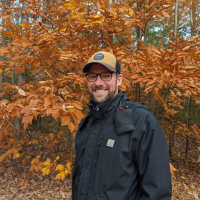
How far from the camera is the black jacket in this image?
1031 millimetres

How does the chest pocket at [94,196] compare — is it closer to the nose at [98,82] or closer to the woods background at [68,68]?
the woods background at [68,68]

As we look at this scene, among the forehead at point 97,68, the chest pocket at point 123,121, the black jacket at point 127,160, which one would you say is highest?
the forehead at point 97,68

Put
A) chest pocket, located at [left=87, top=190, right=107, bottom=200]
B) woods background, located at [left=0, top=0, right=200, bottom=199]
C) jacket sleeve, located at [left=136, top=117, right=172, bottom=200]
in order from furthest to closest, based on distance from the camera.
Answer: woods background, located at [left=0, top=0, right=200, bottom=199], chest pocket, located at [left=87, top=190, right=107, bottom=200], jacket sleeve, located at [left=136, top=117, right=172, bottom=200]

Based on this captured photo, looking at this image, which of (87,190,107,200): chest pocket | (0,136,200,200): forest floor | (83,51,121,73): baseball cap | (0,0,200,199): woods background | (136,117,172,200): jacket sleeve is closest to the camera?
(136,117,172,200): jacket sleeve

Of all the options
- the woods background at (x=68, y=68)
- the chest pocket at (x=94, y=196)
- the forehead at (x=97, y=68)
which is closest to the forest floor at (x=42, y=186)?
the woods background at (x=68, y=68)

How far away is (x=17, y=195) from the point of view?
15.7ft

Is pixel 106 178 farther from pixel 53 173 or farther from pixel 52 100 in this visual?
pixel 53 173

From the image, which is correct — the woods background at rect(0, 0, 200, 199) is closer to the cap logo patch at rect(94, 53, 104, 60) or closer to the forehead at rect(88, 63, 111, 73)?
the forehead at rect(88, 63, 111, 73)

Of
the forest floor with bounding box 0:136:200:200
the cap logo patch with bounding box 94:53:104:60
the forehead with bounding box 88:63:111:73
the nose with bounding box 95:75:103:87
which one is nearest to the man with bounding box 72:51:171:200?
the nose with bounding box 95:75:103:87

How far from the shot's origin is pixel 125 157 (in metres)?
1.11

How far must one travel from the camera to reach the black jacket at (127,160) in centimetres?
103

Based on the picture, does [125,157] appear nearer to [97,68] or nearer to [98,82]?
[98,82]

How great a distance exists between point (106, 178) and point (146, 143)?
1.35 feet

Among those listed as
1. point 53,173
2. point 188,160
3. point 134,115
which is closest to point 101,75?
point 134,115
